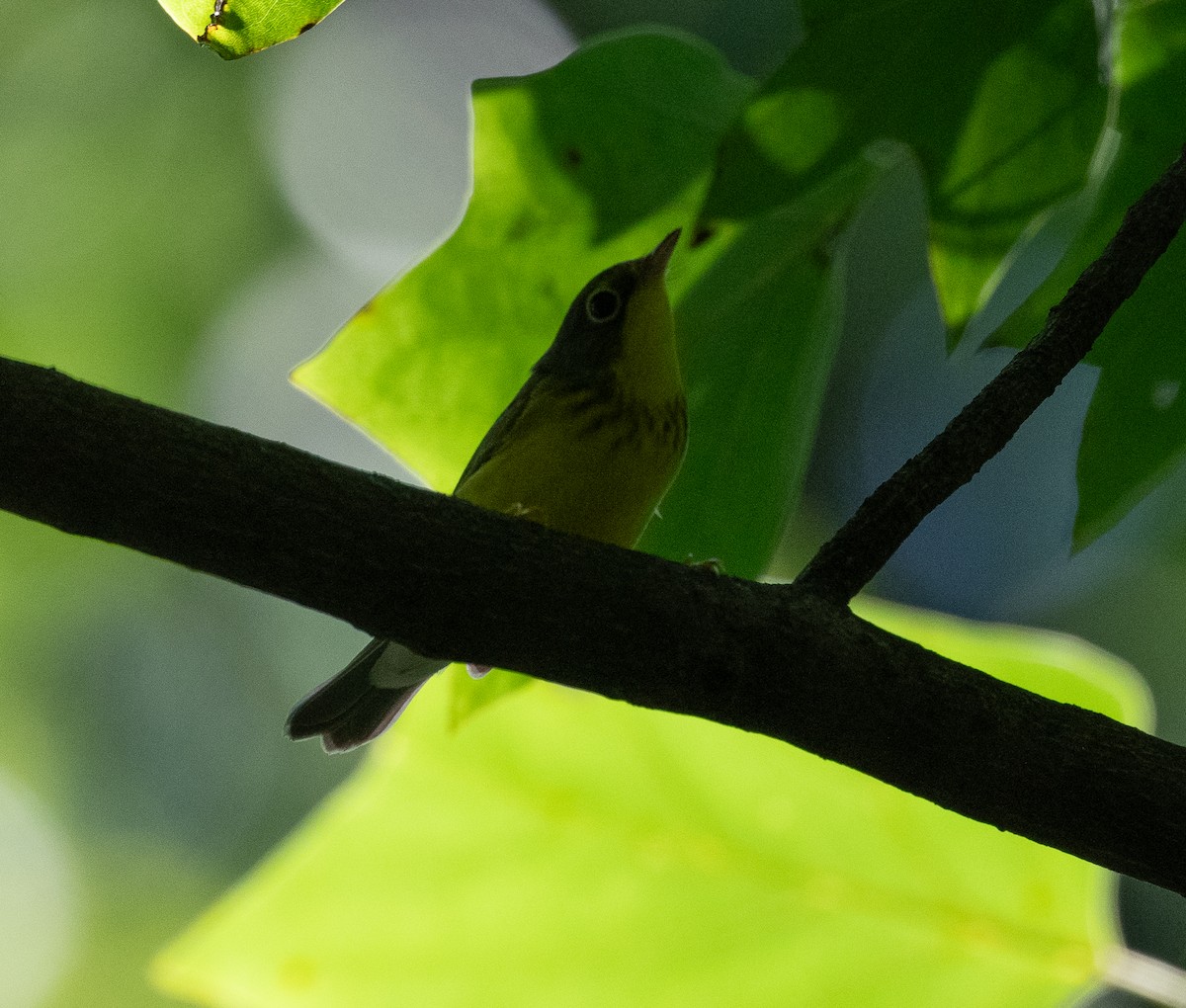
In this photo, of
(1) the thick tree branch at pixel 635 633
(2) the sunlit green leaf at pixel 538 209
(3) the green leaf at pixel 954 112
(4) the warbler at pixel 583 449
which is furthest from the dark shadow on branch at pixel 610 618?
(4) the warbler at pixel 583 449

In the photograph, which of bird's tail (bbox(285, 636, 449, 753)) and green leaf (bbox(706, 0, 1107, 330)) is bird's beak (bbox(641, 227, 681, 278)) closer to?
green leaf (bbox(706, 0, 1107, 330))

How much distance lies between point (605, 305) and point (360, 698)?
883 millimetres

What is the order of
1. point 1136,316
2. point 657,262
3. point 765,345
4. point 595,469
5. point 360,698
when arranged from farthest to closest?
1. point 360,698
2. point 595,469
3. point 657,262
4. point 765,345
5. point 1136,316

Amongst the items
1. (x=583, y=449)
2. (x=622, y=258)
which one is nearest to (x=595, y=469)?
(x=583, y=449)

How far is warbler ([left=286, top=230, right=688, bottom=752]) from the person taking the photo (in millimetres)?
2283

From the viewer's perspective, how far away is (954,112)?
132cm

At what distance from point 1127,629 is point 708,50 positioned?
Result: 695 cm

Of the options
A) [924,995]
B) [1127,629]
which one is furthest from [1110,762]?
[1127,629]

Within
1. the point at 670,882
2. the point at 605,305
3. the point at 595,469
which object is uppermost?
the point at 605,305

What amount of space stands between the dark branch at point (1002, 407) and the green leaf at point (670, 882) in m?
0.20

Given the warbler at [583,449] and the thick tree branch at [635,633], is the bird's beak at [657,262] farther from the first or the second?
the thick tree branch at [635,633]

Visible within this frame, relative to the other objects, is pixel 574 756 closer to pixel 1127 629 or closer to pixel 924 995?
pixel 924 995

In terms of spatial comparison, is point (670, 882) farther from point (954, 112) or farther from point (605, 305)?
point (605, 305)

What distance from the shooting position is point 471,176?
1.46 m
